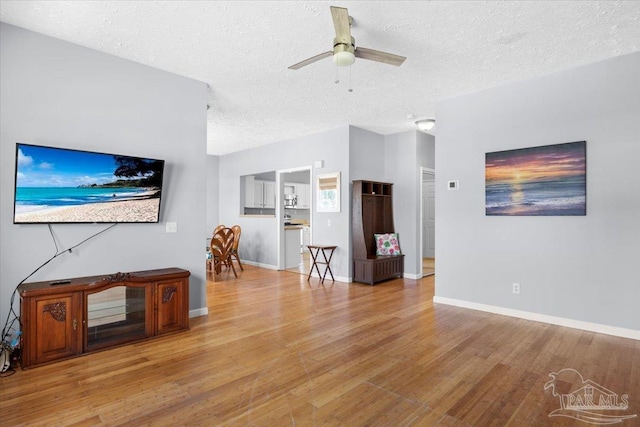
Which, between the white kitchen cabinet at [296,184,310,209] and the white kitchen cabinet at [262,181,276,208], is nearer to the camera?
the white kitchen cabinet at [262,181,276,208]

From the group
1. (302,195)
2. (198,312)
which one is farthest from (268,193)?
(198,312)

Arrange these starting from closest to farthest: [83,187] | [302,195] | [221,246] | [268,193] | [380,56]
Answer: [380,56], [83,187], [221,246], [268,193], [302,195]

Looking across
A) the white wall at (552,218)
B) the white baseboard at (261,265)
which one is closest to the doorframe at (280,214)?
the white baseboard at (261,265)

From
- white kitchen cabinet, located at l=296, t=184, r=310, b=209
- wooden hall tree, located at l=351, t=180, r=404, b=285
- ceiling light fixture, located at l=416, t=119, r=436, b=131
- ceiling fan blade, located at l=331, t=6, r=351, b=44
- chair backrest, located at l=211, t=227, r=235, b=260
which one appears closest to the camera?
ceiling fan blade, located at l=331, t=6, r=351, b=44

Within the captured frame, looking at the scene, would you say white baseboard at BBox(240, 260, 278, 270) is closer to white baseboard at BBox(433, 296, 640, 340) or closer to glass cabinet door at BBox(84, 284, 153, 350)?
white baseboard at BBox(433, 296, 640, 340)

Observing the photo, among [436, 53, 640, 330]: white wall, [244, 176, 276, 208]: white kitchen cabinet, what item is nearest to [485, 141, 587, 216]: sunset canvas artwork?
[436, 53, 640, 330]: white wall

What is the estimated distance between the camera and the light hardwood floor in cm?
208

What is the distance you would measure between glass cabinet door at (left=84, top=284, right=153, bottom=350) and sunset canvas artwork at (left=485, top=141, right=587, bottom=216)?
4061mm

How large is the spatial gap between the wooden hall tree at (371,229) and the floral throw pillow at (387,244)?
0.09 m

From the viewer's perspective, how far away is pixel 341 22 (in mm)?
2451

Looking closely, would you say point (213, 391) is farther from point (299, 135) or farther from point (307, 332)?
point (299, 135)

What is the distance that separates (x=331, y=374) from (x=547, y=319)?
9.08 feet

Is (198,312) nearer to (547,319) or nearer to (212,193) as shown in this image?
(547,319)

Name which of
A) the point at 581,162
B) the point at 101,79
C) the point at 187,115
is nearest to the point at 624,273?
the point at 581,162
